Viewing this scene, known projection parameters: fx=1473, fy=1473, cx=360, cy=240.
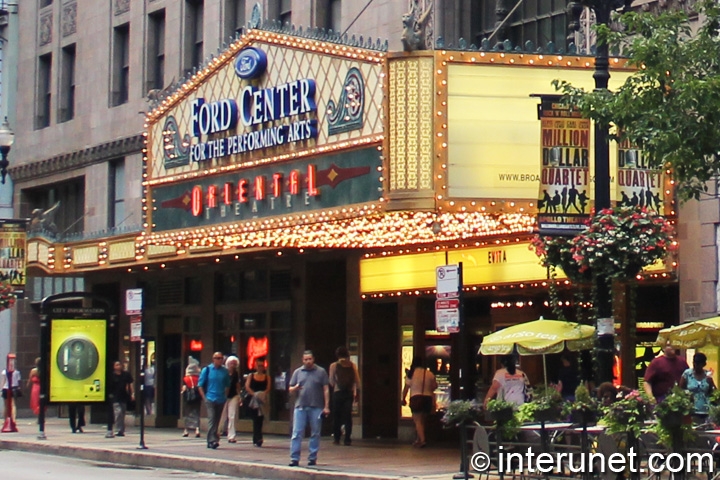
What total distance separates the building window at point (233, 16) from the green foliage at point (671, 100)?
17.6 meters

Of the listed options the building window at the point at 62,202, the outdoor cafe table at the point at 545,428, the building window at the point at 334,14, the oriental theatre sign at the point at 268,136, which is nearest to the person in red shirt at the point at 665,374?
the outdoor cafe table at the point at 545,428

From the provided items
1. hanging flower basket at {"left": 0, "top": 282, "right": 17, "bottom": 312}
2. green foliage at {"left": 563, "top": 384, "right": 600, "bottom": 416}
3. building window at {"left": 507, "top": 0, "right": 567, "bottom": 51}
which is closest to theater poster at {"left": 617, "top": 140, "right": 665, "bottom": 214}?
building window at {"left": 507, "top": 0, "right": 567, "bottom": 51}

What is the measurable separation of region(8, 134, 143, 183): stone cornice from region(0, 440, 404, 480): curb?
961cm

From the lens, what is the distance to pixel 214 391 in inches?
1070

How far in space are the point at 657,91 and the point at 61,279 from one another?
87.8 ft

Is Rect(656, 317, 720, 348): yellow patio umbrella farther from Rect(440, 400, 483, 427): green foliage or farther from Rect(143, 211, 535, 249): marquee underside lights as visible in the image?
Rect(143, 211, 535, 249): marquee underside lights

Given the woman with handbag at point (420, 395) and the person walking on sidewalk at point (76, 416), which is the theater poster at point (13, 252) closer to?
the person walking on sidewalk at point (76, 416)

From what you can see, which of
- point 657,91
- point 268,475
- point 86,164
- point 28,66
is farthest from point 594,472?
point 28,66

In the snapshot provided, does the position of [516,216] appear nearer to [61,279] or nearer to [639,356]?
[639,356]

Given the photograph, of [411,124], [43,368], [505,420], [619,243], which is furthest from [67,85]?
[505,420]

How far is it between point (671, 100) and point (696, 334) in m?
3.43

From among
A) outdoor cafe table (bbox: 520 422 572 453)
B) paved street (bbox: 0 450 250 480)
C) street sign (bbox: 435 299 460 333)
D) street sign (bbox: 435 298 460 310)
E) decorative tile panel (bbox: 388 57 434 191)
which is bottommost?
paved street (bbox: 0 450 250 480)

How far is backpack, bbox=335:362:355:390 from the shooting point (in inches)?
1122

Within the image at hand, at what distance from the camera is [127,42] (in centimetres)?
3838
